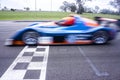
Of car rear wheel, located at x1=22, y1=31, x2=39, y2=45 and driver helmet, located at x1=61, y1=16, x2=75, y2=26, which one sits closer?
car rear wheel, located at x1=22, y1=31, x2=39, y2=45

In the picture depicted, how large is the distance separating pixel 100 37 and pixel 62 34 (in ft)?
5.01

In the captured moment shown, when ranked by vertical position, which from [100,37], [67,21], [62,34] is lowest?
[100,37]

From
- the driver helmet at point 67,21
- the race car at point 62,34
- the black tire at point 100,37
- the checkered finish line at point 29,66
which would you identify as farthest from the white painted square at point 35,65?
the black tire at point 100,37

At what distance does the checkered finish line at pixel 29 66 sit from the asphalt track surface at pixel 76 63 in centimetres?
2

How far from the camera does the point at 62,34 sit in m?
9.84

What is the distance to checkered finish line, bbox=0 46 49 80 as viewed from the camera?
553cm

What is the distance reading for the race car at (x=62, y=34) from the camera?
32.3 ft

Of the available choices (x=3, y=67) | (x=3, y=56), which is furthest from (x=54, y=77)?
(x=3, y=56)

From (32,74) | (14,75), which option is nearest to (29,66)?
(32,74)

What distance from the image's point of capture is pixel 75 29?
1001 centimetres

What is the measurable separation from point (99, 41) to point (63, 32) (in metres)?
1.49

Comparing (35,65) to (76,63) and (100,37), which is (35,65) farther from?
(100,37)

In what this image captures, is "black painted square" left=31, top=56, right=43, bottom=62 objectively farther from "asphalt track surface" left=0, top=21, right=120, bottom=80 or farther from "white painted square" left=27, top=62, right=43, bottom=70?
"white painted square" left=27, top=62, right=43, bottom=70

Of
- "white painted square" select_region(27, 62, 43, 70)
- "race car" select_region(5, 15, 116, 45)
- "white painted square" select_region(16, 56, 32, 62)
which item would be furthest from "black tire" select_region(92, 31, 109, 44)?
"white painted square" select_region(27, 62, 43, 70)
